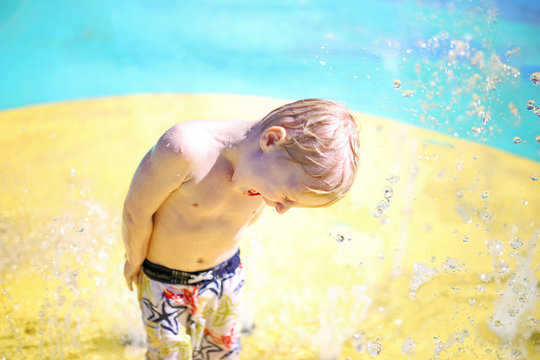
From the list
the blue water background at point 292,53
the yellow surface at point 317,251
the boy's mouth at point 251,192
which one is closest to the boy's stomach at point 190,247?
the boy's mouth at point 251,192

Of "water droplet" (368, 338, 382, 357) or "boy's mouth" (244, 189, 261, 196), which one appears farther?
"water droplet" (368, 338, 382, 357)

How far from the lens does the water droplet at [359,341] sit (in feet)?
6.69

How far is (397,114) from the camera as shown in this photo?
291 centimetres

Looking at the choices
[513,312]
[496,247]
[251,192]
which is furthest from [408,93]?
[251,192]

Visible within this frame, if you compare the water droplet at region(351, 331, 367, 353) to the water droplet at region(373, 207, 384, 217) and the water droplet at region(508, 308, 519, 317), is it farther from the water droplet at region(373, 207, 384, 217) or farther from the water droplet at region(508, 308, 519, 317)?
the water droplet at region(373, 207, 384, 217)

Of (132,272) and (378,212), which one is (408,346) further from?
(132,272)

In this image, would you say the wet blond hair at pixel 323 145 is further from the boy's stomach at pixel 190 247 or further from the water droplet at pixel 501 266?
the water droplet at pixel 501 266

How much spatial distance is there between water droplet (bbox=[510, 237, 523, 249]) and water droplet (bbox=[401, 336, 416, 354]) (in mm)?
618

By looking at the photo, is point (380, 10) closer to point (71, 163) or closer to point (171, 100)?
point (171, 100)

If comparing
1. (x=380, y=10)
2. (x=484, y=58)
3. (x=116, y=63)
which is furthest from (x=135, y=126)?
(x=380, y=10)

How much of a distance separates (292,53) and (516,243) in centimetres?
248

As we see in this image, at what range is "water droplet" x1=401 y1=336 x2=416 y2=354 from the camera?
201cm

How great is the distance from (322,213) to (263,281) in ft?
2.11

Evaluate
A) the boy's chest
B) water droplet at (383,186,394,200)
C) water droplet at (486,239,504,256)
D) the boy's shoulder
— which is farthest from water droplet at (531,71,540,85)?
the boy's shoulder
